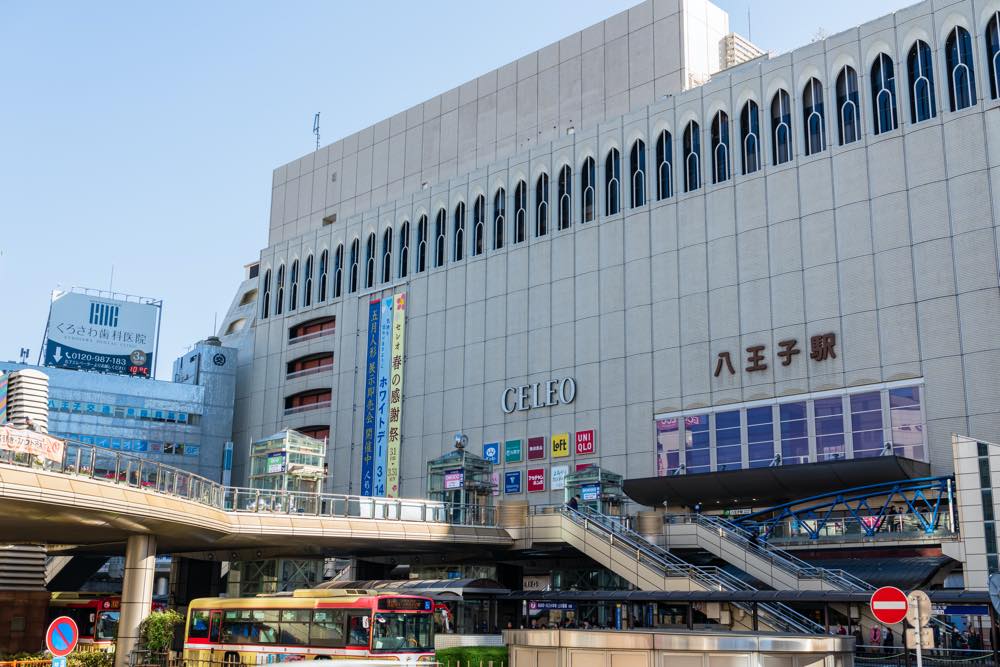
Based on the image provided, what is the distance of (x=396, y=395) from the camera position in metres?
76.9

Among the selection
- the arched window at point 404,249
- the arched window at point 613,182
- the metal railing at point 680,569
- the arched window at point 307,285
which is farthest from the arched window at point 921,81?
the arched window at point 307,285

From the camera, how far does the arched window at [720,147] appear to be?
201 ft

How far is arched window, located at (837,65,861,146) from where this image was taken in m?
55.9

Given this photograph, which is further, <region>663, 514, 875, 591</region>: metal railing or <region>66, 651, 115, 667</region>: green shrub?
<region>663, 514, 875, 591</region>: metal railing

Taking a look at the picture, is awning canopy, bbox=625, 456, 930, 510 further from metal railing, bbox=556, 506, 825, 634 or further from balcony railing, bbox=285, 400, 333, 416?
balcony railing, bbox=285, 400, 333, 416

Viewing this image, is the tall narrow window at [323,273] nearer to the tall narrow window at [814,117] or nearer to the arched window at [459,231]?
the arched window at [459,231]

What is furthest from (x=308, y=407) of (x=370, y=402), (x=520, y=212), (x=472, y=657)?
(x=472, y=657)

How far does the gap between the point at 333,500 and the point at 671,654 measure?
32.2m

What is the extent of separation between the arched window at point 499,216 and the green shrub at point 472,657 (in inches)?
1774

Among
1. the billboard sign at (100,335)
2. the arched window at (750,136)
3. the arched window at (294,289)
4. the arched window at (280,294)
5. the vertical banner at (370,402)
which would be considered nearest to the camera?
the arched window at (750,136)

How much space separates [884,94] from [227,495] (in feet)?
123

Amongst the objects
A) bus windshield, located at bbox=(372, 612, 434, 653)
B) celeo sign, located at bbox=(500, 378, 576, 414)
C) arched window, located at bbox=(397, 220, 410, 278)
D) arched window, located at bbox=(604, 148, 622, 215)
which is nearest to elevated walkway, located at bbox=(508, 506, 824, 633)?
bus windshield, located at bbox=(372, 612, 434, 653)

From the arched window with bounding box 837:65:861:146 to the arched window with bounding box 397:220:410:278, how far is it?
3385 centimetres

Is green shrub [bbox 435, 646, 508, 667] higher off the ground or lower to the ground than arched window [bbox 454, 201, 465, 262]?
lower
